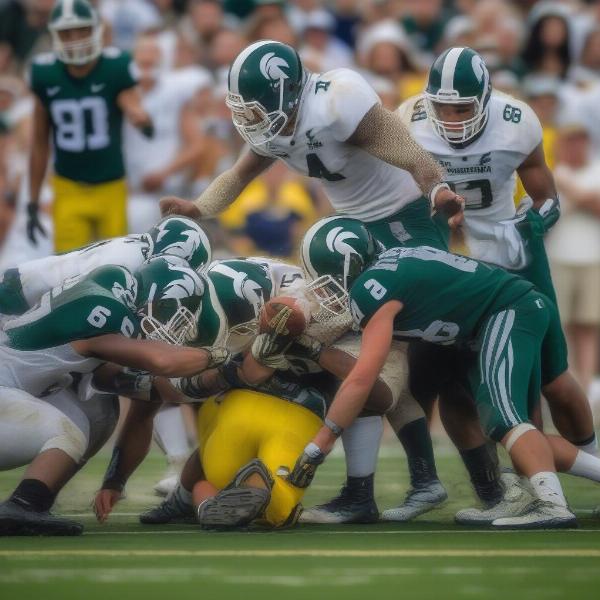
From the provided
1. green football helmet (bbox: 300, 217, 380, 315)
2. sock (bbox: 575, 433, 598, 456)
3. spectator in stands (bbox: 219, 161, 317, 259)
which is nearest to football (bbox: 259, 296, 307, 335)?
green football helmet (bbox: 300, 217, 380, 315)

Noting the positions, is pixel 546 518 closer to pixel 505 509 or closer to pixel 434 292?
pixel 505 509

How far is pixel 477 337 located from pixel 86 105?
3695mm

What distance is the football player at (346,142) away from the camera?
6.42m

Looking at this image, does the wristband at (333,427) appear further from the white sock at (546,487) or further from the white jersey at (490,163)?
the white jersey at (490,163)

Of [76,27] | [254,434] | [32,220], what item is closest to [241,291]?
[254,434]

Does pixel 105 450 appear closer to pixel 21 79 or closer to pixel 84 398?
pixel 84 398

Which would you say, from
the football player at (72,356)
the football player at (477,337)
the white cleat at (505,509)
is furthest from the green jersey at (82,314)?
the white cleat at (505,509)

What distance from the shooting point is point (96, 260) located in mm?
6598

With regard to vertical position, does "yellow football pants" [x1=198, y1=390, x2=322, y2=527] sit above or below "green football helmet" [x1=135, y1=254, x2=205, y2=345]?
below

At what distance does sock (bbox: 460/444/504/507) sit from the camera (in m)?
6.50

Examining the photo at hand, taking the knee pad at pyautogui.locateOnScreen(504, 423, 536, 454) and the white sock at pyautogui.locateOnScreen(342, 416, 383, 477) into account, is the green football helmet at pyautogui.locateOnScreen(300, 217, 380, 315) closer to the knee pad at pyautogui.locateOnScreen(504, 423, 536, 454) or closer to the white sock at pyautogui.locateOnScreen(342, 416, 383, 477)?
the white sock at pyautogui.locateOnScreen(342, 416, 383, 477)

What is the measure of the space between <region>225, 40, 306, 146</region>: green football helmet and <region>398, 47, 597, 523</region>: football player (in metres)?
0.65

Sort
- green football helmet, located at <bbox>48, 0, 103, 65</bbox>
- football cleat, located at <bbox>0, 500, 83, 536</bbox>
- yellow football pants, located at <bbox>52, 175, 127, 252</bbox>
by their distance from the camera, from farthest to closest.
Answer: yellow football pants, located at <bbox>52, 175, 127, 252</bbox>, green football helmet, located at <bbox>48, 0, 103, 65</bbox>, football cleat, located at <bbox>0, 500, 83, 536</bbox>

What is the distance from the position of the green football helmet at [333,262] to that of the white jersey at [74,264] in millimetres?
712
